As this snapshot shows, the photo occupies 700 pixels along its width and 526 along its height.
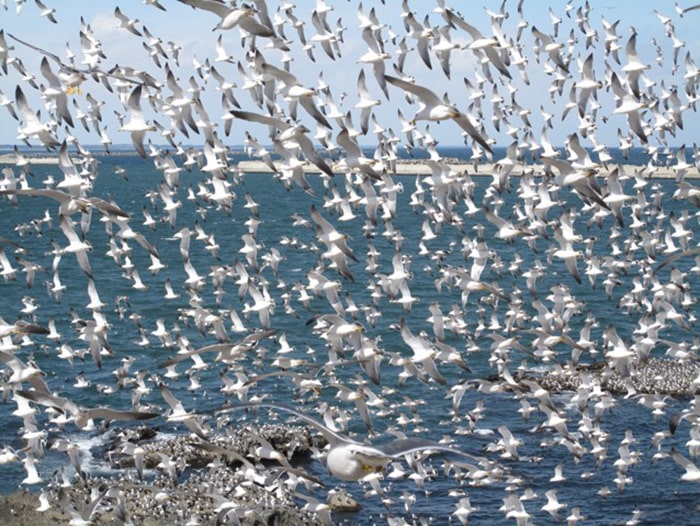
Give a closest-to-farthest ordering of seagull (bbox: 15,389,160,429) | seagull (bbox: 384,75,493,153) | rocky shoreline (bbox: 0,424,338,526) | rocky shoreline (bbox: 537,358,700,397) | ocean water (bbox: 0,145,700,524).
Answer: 1. seagull (bbox: 15,389,160,429)
2. seagull (bbox: 384,75,493,153)
3. rocky shoreline (bbox: 0,424,338,526)
4. ocean water (bbox: 0,145,700,524)
5. rocky shoreline (bbox: 537,358,700,397)

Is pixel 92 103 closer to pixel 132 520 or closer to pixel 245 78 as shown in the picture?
pixel 245 78

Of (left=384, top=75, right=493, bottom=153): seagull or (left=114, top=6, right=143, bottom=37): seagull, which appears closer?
(left=384, top=75, right=493, bottom=153): seagull

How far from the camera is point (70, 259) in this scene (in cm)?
8200

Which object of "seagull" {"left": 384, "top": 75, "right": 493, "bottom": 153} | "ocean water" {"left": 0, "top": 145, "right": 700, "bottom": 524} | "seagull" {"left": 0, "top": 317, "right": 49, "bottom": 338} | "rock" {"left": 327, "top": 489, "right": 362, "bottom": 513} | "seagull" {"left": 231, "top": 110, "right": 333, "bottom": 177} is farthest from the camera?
"ocean water" {"left": 0, "top": 145, "right": 700, "bottom": 524}

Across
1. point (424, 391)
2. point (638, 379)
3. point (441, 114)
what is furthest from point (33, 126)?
point (638, 379)

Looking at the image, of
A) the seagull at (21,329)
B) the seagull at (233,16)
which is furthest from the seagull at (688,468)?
the seagull at (21,329)

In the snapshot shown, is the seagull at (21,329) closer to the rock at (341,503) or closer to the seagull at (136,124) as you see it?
the seagull at (136,124)

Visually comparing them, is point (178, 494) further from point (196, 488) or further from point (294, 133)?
point (294, 133)

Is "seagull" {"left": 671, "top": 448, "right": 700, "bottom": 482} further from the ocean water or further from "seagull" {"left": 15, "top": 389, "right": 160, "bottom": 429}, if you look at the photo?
"seagull" {"left": 15, "top": 389, "right": 160, "bottom": 429}

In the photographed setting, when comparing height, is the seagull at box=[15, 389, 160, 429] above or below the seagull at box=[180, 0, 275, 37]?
below

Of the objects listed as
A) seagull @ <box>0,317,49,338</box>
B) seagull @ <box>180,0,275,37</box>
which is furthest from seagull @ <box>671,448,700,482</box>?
seagull @ <box>0,317,49,338</box>

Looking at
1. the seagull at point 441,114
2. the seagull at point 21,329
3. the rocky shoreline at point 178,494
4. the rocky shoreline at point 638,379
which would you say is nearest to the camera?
the seagull at point 21,329

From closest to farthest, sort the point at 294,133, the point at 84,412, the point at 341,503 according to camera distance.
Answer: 1. the point at 84,412
2. the point at 294,133
3. the point at 341,503

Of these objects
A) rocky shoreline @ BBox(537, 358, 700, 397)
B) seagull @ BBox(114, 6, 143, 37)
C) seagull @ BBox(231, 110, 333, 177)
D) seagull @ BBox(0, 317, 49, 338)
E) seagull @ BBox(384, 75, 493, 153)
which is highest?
seagull @ BBox(114, 6, 143, 37)
